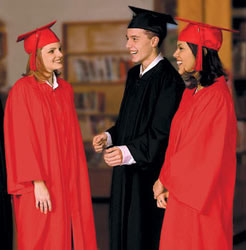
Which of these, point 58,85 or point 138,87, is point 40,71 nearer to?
point 58,85

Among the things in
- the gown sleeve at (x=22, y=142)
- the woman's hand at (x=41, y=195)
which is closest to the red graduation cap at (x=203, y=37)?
the gown sleeve at (x=22, y=142)

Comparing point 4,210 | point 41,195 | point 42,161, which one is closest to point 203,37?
point 42,161

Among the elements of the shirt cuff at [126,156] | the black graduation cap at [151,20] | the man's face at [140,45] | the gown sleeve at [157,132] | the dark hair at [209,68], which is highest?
the black graduation cap at [151,20]

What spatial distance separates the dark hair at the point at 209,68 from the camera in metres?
2.14

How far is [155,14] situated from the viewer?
2.51 meters

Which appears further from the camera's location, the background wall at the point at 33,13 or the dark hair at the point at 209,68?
the background wall at the point at 33,13

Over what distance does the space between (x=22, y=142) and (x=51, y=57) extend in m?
0.47

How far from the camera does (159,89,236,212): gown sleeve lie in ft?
6.81

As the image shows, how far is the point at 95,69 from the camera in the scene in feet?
20.7

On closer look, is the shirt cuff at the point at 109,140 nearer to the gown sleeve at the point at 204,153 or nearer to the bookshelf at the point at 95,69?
the gown sleeve at the point at 204,153

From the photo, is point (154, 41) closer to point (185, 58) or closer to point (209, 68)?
point (185, 58)

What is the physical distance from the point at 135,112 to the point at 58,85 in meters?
0.45

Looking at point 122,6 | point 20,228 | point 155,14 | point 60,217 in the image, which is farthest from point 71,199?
point 122,6

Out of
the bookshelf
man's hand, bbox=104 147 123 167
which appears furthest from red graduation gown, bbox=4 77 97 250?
the bookshelf
